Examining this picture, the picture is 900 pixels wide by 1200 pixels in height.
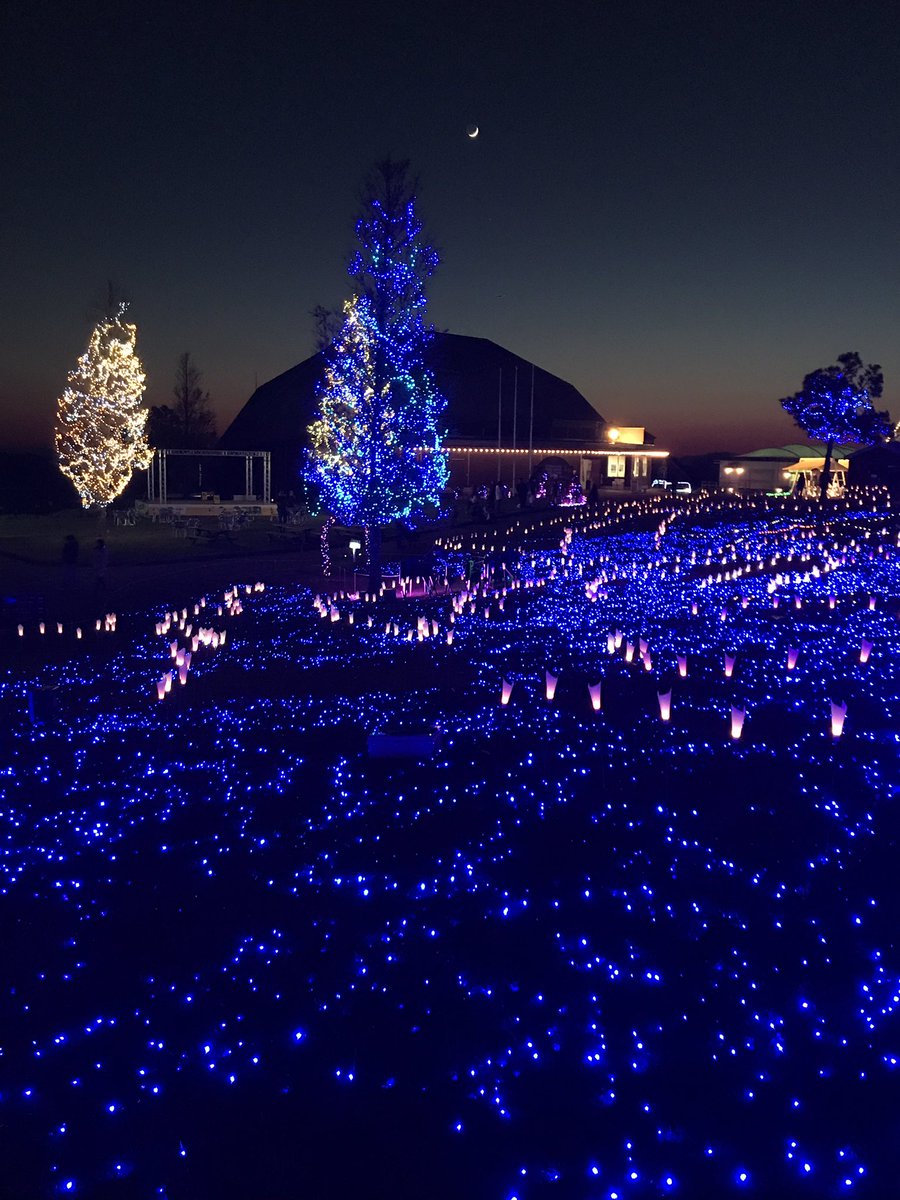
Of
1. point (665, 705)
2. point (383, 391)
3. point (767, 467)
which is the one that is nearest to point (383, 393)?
point (383, 391)


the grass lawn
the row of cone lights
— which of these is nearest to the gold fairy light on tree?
the grass lawn

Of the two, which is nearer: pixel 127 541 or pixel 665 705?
pixel 665 705

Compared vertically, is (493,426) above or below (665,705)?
above

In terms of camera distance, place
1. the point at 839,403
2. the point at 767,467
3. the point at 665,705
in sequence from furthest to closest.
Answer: the point at 767,467 < the point at 839,403 < the point at 665,705

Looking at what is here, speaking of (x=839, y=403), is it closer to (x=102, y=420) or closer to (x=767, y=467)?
(x=767, y=467)

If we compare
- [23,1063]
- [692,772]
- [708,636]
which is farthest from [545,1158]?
[708,636]

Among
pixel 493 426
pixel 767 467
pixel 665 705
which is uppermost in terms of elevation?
pixel 493 426

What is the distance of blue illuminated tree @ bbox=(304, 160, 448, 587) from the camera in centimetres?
2145

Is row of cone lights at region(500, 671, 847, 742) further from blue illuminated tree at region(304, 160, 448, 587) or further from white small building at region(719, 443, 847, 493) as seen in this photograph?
white small building at region(719, 443, 847, 493)

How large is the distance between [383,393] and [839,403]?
1345 inches

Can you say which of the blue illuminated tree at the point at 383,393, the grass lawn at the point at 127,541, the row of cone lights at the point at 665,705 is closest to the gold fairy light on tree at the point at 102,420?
the grass lawn at the point at 127,541

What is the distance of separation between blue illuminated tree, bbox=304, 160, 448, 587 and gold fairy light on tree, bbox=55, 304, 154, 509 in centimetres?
1830

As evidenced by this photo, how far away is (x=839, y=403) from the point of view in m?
47.5

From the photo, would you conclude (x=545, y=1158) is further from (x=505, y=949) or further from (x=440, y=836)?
(x=440, y=836)
